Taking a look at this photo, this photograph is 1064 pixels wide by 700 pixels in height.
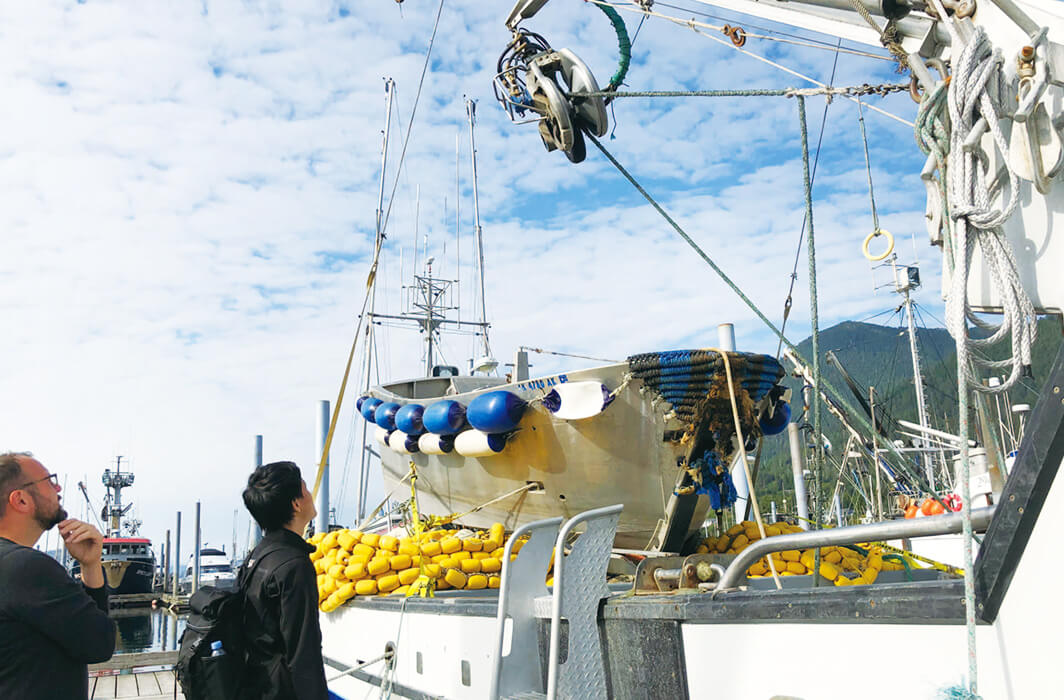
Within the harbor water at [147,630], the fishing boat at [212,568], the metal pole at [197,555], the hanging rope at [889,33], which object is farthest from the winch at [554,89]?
the fishing boat at [212,568]

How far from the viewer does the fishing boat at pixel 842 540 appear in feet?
6.77

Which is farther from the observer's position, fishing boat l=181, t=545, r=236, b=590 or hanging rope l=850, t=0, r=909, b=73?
fishing boat l=181, t=545, r=236, b=590

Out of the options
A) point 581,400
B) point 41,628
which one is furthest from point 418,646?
point 41,628

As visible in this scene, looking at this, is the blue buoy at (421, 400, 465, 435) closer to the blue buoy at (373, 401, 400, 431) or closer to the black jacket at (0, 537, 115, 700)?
the blue buoy at (373, 401, 400, 431)

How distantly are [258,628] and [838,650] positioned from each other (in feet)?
6.31

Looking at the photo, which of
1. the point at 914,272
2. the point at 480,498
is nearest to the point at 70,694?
the point at 480,498

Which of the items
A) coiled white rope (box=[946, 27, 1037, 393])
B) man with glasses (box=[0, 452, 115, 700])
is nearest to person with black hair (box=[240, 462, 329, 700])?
man with glasses (box=[0, 452, 115, 700])

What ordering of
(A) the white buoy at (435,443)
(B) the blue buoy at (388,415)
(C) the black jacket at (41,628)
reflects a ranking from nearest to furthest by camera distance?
(C) the black jacket at (41,628), (A) the white buoy at (435,443), (B) the blue buoy at (388,415)

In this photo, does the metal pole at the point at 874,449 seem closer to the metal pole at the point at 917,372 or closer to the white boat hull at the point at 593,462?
the white boat hull at the point at 593,462

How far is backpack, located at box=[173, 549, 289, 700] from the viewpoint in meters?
2.69

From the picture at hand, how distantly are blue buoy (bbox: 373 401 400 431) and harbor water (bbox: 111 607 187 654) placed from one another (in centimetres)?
1856

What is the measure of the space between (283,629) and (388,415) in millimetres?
5753

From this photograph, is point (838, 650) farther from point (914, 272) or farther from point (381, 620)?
point (914, 272)

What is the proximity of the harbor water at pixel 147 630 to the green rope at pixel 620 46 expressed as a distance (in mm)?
23468
